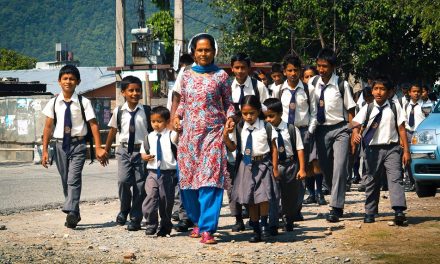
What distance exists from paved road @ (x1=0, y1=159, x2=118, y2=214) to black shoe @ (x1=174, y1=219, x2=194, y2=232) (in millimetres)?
3559

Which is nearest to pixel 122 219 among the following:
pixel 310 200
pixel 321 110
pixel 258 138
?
pixel 258 138

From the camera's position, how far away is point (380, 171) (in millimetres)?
11234

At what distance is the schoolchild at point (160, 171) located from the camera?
10.5m

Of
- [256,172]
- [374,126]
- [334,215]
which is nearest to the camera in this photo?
[256,172]

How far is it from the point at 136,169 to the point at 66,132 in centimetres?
95

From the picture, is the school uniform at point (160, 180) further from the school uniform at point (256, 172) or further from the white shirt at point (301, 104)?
the white shirt at point (301, 104)

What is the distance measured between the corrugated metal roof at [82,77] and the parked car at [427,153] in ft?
142

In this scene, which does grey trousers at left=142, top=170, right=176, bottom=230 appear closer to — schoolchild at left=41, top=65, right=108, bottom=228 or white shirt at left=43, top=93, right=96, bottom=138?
schoolchild at left=41, top=65, right=108, bottom=228

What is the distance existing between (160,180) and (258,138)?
4.11ft

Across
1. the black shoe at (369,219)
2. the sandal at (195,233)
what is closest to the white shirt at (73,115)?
the sandal at (195,233)

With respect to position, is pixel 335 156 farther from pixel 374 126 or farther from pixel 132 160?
pixel 132 160

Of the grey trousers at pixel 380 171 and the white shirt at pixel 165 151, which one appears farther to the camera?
the grey trousers at pixel 380 171

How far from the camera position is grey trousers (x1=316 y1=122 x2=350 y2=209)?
11.4 m

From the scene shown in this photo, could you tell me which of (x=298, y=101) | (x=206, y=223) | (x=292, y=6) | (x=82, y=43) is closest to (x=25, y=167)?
(x=292, y=6)
